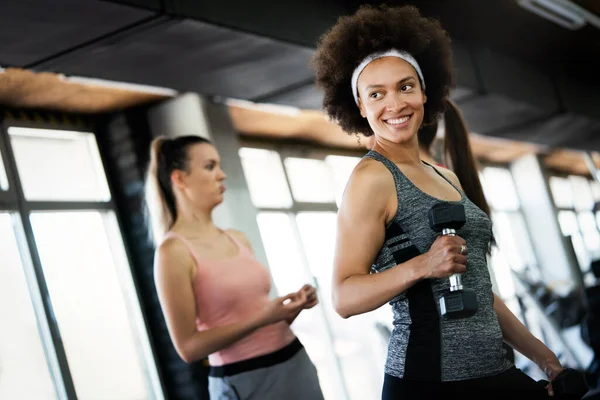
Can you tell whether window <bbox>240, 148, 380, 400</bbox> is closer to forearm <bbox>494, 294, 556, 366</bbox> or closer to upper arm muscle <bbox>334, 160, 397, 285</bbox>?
forearm <bbox>494, 294, 556, 366</bbox>

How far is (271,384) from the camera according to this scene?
90.0 inches

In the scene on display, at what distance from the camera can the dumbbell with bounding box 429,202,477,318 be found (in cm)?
131

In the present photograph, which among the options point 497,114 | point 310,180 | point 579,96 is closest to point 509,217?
point 579,96

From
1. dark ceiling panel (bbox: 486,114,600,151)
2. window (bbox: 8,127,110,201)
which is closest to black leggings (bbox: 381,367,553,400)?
window (bbox: 8,127,110,201)

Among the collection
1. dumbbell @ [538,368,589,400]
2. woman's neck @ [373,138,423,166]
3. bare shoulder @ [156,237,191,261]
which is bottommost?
dumbbell @ [538,368,589,400]

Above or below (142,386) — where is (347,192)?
above

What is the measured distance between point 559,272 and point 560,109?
4400mm

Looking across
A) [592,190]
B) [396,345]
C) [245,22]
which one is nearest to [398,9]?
[396,345]

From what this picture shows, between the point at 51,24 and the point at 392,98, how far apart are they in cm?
174

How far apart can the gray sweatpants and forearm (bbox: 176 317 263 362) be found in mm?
100

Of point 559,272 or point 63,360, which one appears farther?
point 559,272

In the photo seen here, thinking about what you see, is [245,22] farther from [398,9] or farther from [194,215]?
[398,9]

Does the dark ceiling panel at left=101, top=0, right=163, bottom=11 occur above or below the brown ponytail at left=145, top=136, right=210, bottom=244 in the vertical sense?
above

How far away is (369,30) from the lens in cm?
161
